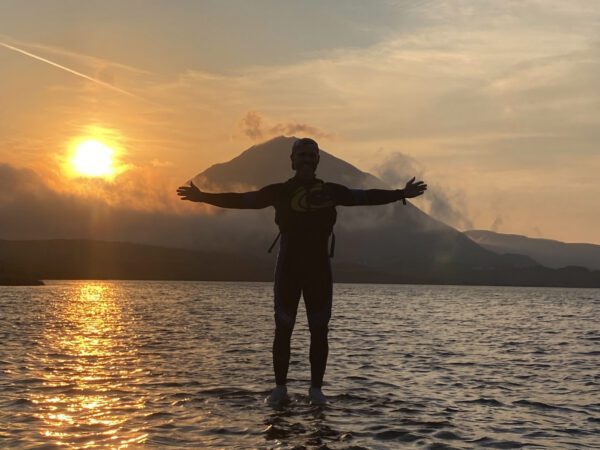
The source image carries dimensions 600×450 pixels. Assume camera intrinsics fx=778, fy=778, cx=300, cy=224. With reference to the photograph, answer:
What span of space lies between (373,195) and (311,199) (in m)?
1.03

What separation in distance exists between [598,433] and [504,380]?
5.46 m

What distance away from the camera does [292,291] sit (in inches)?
503

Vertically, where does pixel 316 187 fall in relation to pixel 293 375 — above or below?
above

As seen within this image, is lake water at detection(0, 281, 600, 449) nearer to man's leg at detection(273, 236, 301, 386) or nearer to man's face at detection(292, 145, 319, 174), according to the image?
man's leg at detection(273, 236, 301, 386)

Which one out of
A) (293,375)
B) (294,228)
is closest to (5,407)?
(294,228)

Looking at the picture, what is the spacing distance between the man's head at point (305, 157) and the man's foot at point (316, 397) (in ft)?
11.6

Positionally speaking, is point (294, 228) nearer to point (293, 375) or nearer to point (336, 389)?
point (336, 389)

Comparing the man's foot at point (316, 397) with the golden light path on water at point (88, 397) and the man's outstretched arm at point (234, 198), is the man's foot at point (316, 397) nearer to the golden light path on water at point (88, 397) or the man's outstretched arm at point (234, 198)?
the golden light path on water at point (88, 397)

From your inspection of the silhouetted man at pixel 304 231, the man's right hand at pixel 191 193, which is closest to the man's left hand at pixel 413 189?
the silhouetted man at pixel 304 231

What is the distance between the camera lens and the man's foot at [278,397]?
12.3 meters

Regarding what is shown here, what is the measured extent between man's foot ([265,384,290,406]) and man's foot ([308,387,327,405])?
0.37 metres

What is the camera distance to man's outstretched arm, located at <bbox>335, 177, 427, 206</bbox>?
12555mm

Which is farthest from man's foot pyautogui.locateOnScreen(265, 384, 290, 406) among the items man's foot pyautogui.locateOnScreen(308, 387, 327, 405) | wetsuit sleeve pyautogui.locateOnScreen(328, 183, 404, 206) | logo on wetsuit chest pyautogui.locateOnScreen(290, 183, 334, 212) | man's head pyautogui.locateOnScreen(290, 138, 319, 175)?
man's head pyautogui.locateOnScreen(290, 138, 319, 175)

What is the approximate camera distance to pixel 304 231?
12.7m
